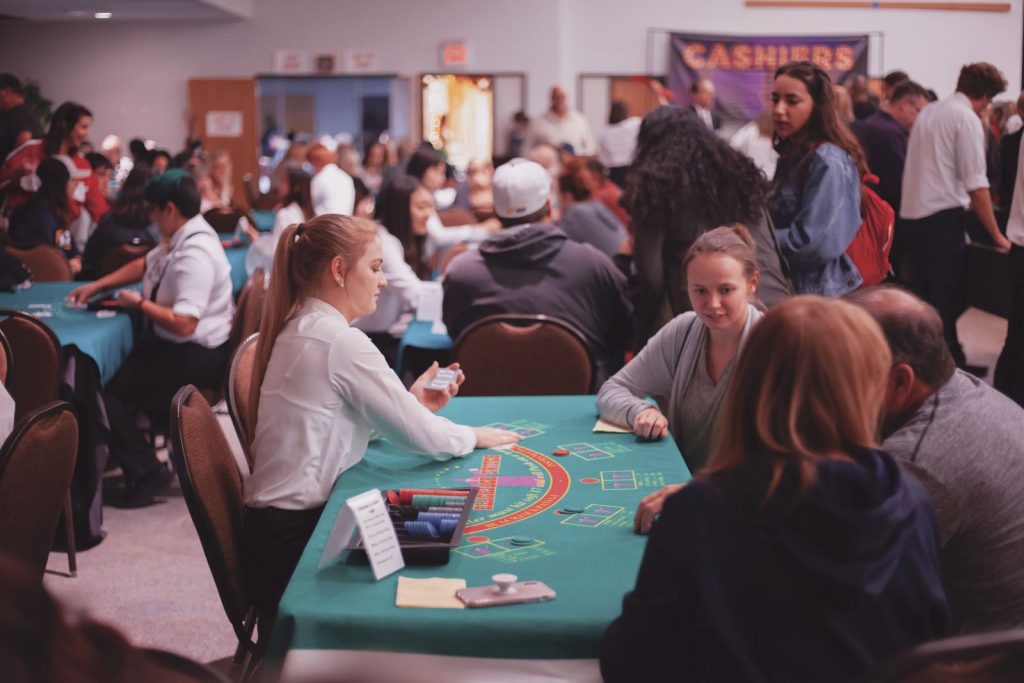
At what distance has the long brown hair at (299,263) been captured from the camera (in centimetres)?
252

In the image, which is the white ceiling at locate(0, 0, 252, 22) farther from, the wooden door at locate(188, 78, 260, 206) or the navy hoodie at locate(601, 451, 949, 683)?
the navy hoodie at locate(601, 451, 949, 683)

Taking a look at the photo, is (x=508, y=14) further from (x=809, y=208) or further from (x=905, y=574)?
(x=905, y=574)

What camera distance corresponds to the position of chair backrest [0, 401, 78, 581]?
6.88 feet

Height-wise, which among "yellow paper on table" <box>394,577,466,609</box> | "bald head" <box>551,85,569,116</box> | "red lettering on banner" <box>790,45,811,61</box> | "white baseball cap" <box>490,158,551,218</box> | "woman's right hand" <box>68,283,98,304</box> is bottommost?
"yellow paper on table" <box>394,577,466,609</box>

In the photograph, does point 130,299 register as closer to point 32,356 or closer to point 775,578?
point 32,356

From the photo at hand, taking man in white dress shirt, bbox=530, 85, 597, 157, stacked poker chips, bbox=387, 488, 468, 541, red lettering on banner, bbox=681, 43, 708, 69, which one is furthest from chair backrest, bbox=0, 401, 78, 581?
red lettering on banner, bbox=681, 43, 708, 69

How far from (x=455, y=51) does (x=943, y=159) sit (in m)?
8.05

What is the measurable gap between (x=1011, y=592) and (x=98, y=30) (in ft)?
44.0

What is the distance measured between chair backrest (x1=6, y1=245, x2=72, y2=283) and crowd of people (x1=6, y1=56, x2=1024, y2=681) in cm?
20

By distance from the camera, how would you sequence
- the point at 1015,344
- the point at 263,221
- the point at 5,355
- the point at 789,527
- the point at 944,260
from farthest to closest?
1. the point at 263,221
2. the point at 944,260
3. the point at 1015,344
4. the point at 5,355
5. the point at 789,527

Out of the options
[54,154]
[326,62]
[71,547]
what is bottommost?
[71,547]

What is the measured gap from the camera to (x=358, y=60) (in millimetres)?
13094

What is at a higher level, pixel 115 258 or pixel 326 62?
pixel 326 62

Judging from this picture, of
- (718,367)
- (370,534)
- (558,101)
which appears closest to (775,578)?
(370,534)
